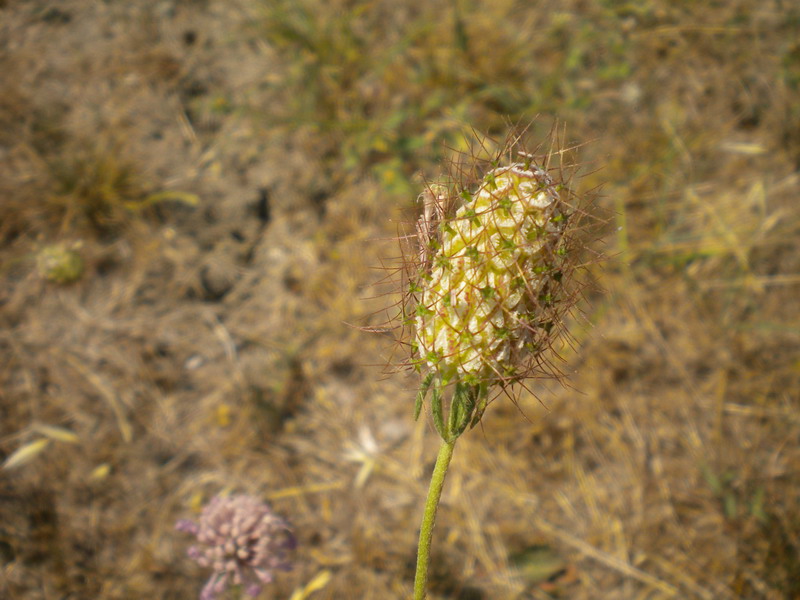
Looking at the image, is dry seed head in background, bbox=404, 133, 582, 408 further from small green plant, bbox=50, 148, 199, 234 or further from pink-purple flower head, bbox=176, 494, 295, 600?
small green plant, bbox=50, 148, 199, 234

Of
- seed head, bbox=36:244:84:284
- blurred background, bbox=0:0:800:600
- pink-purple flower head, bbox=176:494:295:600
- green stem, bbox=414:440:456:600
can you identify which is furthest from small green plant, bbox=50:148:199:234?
green stem, bbox=414:440:456:600

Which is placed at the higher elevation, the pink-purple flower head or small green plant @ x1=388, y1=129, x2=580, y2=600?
small green plant @ x1=388, y1=129, x2=580, y2=600

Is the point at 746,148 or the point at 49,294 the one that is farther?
the point at 746,148

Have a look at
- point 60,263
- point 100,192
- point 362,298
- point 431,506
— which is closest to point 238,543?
point 431,506

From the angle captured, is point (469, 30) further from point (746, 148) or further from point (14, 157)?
point (14, 157)

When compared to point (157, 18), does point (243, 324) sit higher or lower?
lower

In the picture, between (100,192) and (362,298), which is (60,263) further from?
(362,298)

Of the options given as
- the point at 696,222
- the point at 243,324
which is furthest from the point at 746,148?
the point at 243,324
